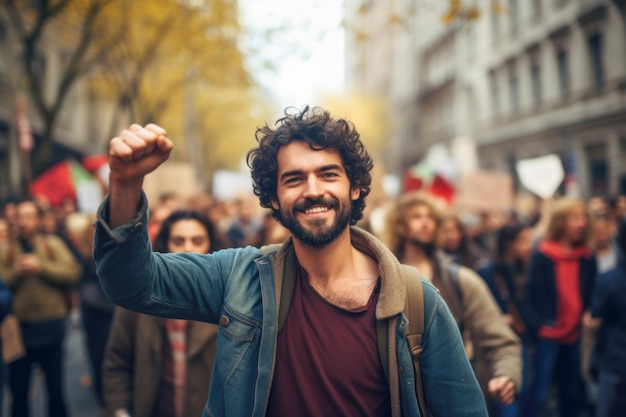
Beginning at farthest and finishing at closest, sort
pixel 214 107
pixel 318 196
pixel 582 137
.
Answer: pixel 214 107
pixel 582 137
pixel 318 196

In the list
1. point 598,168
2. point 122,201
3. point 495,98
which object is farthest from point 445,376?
point 495,98

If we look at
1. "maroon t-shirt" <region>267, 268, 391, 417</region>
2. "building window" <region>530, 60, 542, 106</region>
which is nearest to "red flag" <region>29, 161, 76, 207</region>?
"maroon t-shirt" <region>267, 268, 391, 417</region>

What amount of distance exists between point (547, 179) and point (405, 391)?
763cm

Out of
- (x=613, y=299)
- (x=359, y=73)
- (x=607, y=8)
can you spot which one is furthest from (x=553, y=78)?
(x=359, y=73)

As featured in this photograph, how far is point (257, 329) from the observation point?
2111mm

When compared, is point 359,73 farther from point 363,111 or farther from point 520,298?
point 520,298

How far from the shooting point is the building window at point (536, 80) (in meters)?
24.6

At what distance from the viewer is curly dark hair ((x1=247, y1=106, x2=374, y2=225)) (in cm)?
232

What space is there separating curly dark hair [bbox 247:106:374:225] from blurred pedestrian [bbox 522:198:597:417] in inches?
145

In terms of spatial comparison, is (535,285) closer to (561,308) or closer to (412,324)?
(561,308)

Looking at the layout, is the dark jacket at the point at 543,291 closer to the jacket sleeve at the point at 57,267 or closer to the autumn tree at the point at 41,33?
the jacket sleeve at the point at 57,267

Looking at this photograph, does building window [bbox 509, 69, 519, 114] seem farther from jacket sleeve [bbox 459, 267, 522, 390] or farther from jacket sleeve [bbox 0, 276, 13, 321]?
jacket sleeve [bbox 0, 276, 13, 321]

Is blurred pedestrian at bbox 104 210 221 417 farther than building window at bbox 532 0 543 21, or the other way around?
building window at bbox 532 0 543 21

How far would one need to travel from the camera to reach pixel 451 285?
4.00 m
